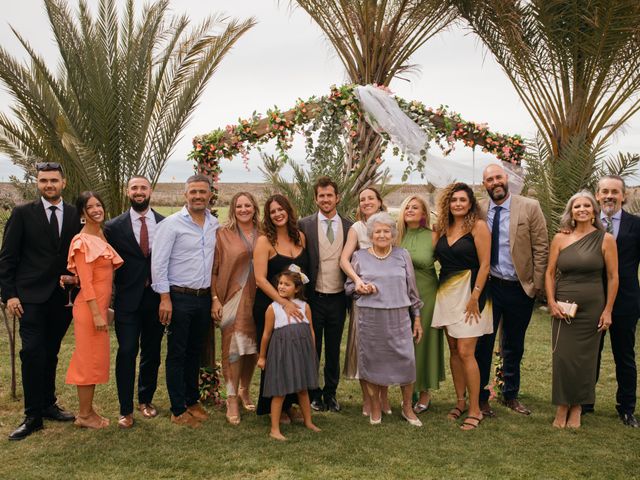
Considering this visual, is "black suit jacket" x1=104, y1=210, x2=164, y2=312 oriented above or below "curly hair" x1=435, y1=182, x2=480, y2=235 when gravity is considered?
below

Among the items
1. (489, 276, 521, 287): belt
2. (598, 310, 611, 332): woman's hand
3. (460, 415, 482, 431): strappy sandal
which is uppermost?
(489, 276, 521, 287): belt

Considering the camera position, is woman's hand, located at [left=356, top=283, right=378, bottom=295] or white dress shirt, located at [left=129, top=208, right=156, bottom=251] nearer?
woman's hand, located at [left=356, top=283, right=378, bottom=295]

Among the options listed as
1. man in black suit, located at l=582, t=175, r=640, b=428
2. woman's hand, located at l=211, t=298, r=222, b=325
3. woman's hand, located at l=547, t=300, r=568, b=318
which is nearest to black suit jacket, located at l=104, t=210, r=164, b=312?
woman's hand, located at l=211, t=298, r=222, b=325

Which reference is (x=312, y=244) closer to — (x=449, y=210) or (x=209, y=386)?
(x=449, y=210)

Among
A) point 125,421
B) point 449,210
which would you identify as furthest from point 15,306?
point 449,210

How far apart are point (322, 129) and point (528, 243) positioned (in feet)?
11.3

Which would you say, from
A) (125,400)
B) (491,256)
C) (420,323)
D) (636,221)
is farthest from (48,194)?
(636,221)

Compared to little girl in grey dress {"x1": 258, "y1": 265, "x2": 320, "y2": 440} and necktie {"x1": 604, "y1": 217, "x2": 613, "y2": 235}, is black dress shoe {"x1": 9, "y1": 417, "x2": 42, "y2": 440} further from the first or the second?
necktie {"x1": 604, "y1": 217, "x2": 613, "y2": 235}

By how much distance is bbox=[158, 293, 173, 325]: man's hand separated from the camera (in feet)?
16.1

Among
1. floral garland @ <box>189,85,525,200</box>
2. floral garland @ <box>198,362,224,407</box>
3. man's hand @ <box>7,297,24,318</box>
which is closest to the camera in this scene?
man's hand @ <box>7,297,24,318</box>

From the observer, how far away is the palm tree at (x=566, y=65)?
959 cm

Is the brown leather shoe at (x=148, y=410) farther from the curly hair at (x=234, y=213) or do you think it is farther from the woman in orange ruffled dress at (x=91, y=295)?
the curly hair at (x=234, y=213)

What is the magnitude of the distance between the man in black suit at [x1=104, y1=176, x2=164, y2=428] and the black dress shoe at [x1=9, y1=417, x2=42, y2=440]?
2.02 feet

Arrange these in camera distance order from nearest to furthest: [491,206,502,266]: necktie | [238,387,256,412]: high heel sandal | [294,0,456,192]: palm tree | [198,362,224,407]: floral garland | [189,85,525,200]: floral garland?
[491,206,502,266]: necktie, [238,387,256,412]: high heel sandal, [198,362,224,407]: floral garland, [189,85,525,200]: floral garland, [294,0,456,192]: palm tree
